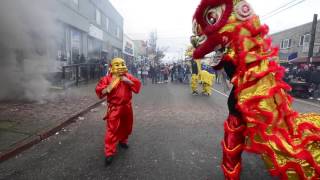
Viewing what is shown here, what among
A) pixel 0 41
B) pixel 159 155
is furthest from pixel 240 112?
pixel 0 41

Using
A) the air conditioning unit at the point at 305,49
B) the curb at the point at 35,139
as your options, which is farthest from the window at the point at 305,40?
the curb at the point at 35,139

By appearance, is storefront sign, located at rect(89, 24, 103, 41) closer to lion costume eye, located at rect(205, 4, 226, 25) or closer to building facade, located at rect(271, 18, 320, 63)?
building facade, located at rect(271, 18, 320, 63)

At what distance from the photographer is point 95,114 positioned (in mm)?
8055

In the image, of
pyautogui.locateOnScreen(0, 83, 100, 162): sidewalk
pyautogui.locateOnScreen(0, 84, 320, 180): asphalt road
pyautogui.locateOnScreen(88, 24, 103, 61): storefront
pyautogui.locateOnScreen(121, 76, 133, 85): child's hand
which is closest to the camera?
pyautogui.locateOnScreen(0, 84, 320, 180): asphalt road

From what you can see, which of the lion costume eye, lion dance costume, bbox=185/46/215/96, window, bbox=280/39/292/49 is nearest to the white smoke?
lion dance costume, bbox=185/46/215/96

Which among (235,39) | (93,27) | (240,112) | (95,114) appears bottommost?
(95,114)

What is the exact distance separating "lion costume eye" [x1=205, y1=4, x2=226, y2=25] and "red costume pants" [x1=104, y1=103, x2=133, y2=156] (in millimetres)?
2163

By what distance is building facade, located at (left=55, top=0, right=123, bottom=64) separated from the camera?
620 inches

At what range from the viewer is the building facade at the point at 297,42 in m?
26.5

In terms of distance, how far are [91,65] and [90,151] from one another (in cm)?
1503

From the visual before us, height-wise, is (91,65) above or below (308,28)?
below

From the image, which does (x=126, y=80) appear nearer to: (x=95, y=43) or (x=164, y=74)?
(x=164, y=74)

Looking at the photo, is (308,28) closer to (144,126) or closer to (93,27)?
(93,27)

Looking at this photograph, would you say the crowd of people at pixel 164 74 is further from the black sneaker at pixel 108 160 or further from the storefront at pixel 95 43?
the black sneaker at pixel 108 160
